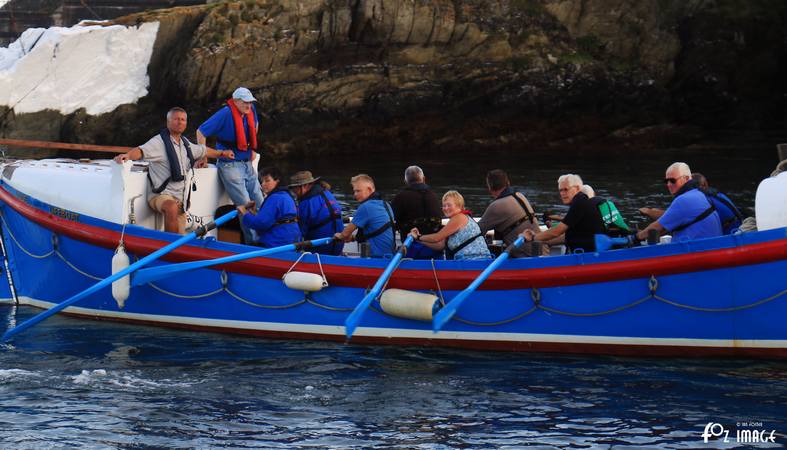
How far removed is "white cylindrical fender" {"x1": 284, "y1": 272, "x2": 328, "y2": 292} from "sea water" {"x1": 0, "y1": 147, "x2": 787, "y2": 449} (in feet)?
2.01

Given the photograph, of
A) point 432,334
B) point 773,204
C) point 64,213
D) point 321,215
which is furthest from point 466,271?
point 64,213

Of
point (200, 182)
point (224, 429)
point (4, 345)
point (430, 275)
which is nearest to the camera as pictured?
point (224, 429)

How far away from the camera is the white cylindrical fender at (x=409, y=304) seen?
9.72 meters

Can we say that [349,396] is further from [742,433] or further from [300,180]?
[742,433]

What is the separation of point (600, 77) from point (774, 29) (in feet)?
17.6

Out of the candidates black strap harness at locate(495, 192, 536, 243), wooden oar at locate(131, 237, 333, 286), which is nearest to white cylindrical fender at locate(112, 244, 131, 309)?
wooden oar at locate(131, 237, 333, 286)

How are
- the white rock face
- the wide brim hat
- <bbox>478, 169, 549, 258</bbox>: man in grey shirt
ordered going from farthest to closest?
the white rock face → the wide brim hat → <bbox>478, 169, 549, 258</bbox>: man in grey shirt

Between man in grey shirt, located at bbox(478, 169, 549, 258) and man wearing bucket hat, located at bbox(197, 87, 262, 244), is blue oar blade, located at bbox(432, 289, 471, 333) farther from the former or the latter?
man wearing bucket hat, located at bbox(197, 87, 262, 244)

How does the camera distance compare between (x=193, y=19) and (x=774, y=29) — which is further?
(x=774, y=29)

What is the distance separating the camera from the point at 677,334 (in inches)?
370

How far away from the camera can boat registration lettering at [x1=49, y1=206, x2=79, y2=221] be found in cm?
1107

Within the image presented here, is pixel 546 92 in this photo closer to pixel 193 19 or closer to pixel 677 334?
pixel 193 19

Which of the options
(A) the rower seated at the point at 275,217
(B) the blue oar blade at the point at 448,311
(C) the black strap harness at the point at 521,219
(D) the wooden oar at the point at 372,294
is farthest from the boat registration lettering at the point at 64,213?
(C) the black strap harness at the point at 521,219

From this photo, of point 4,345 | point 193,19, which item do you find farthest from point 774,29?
point 4,345
